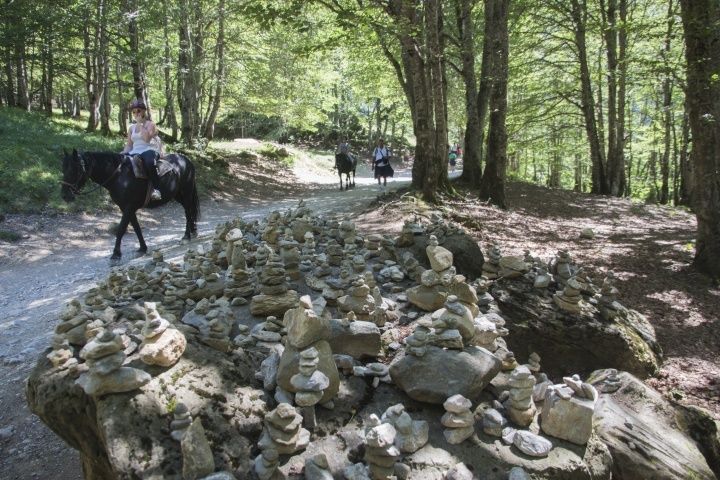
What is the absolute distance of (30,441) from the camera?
393 cm

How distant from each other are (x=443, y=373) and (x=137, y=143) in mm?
8196

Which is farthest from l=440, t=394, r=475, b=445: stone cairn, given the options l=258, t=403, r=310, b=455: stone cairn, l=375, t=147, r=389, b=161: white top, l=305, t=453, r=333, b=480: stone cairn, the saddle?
l=375, t=147, r=389, b=161: white top

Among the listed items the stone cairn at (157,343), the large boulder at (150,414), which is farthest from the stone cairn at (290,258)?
the stone cairn at (157,343)

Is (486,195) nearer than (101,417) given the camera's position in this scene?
No

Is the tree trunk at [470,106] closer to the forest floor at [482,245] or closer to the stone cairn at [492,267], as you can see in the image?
the forest floor at [482,245]

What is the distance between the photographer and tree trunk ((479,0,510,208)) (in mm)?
11648

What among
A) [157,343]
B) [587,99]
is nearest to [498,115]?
[587,99]

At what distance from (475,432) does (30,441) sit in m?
3.76

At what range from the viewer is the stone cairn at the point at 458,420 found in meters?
2.96

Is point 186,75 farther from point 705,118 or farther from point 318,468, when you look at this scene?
point 318,468

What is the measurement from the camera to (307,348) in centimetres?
313

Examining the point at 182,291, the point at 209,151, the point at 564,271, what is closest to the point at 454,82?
the point at 209,151

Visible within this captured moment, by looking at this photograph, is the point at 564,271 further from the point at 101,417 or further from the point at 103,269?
the point at 103,269

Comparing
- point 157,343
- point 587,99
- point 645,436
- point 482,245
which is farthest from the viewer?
point 587,99
